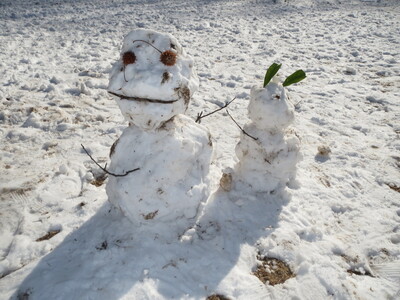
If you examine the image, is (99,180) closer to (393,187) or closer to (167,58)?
(167,58)

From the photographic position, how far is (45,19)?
706cm

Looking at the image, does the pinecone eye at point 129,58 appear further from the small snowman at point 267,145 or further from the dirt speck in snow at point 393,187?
the dirt speck in snow at point 393,187

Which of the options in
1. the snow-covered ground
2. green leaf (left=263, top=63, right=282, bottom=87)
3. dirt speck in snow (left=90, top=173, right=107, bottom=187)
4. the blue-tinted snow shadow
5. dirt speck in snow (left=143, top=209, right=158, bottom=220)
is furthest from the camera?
dirt speck in snow (left=90, top=173, right=107, bottom=187)

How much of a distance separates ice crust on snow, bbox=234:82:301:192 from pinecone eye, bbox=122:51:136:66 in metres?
0.93

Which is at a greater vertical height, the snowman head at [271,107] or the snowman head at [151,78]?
the snowman head at [151,78]

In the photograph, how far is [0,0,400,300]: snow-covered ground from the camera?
191 cm

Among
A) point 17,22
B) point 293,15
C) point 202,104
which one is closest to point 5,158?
point 202,104

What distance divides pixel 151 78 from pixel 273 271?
1.41 meters

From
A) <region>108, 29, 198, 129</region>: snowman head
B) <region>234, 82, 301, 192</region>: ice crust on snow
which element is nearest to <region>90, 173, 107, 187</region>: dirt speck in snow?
<region>108, 29, 198, 129</region>: snowman head

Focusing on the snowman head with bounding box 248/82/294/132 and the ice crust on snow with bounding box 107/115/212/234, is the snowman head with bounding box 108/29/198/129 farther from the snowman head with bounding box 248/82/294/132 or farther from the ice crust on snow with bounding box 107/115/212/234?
the snowman head with bounding box 248/82/294/132

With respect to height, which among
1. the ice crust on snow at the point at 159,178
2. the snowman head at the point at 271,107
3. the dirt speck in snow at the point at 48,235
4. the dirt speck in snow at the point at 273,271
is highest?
the snowman head at the point at 271,107

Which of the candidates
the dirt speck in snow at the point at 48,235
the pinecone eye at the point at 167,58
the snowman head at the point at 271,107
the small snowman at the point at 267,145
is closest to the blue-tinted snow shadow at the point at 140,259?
the dirt speck in snow at the point at 48,235

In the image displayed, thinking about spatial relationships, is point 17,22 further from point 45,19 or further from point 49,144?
point 49,144

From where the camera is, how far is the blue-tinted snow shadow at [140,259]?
1.79 meters
